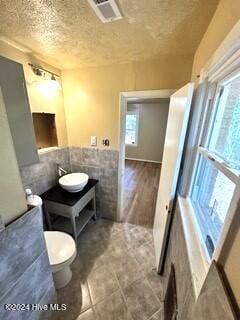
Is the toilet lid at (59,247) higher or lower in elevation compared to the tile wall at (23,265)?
lower

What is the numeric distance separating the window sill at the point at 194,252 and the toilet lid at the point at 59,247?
109cm

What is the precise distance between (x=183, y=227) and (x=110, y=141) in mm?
1385

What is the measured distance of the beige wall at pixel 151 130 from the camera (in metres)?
4.89

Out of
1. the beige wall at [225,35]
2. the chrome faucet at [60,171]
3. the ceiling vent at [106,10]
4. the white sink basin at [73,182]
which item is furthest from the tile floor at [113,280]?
the ceiling vent at [106,10]

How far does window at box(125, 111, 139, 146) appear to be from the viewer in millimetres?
5281

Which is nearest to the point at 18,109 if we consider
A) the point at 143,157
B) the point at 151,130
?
the point at 151,130

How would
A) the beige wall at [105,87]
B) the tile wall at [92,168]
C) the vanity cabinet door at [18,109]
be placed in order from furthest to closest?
the tile wall at [92,168], the beige wall at [105,87], the vanity cabinet door at [18,109]

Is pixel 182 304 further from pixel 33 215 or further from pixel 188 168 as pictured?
pixel 33 215

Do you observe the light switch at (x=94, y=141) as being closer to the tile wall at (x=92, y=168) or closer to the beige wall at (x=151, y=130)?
the tile wall at (x=92, y=168)

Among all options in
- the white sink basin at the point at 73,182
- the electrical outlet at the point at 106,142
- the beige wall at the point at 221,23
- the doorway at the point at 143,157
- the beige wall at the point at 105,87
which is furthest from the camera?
the doorway at the point at 143,157

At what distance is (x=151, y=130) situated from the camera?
516 centimetres

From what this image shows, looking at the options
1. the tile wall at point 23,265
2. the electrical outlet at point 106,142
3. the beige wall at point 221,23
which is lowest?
the tile wall at point 23,265

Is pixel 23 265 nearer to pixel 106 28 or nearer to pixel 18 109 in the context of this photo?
pixel 18 109

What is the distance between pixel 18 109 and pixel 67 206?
3.61 feet
